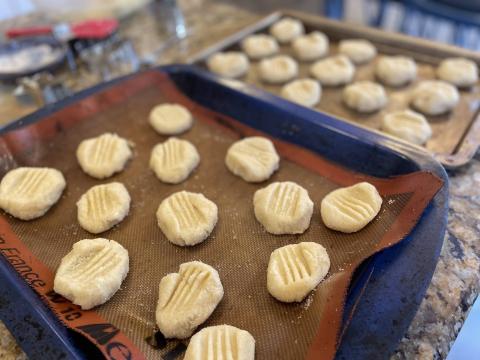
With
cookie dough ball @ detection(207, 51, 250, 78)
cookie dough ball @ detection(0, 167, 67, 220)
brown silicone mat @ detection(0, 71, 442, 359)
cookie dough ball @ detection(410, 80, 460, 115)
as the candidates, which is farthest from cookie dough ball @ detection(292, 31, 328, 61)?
cookie dough ball @ detection(0, 167, 67, 220)

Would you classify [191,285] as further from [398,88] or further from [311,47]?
[311,47]

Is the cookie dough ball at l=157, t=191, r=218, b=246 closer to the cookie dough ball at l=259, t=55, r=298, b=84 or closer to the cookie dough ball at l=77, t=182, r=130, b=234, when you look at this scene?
the cookie dough ball at l=77, t=182, r=130, b=234

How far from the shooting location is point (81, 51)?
2.46m

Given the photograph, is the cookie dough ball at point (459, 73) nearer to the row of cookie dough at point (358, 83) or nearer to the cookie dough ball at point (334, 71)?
the row of cookie dough at point (358, 83)

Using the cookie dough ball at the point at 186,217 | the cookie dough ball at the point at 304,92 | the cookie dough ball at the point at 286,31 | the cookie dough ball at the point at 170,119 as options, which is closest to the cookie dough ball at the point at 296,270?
the cookie dough ball at the point at 186,217

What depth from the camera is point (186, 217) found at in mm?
1420

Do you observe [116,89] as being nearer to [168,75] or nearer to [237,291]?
[168,75]

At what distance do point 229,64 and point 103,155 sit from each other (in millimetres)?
1008

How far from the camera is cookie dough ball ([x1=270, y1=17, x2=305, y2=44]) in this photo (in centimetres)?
268

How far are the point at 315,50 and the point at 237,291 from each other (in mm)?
1707

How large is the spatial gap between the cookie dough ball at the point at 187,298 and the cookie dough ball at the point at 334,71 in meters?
1.40

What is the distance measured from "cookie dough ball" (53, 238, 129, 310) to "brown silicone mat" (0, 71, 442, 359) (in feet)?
0.14

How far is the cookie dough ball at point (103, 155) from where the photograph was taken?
1.65m

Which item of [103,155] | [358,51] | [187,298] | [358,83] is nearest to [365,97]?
[358,83]
